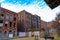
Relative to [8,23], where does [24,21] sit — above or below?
above

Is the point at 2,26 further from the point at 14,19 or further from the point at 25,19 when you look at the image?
the point at 25,19

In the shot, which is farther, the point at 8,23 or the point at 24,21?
the point at 24,21

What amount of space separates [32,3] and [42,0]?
0.18 feet

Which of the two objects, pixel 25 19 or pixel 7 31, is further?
pixel 25 19

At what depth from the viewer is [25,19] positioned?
13.8m

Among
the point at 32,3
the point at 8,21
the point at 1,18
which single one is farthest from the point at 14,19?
the point at 32,3

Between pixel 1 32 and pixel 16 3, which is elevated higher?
pixel 16 3

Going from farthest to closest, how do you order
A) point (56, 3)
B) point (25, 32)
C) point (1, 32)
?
point (25, 32), point (1, 32), point (56, 3)

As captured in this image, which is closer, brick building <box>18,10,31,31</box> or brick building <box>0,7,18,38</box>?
brick building <box>0,7,18,38</box>

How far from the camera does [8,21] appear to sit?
1286cm

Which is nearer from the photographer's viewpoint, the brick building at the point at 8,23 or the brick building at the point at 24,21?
the brick building at the point at 8,23

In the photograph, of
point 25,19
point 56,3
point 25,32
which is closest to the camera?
point 56,3

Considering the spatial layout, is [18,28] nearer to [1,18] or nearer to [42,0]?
[1,18]

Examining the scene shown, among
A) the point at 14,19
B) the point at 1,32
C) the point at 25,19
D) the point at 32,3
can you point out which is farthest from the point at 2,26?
the point at 32,3
